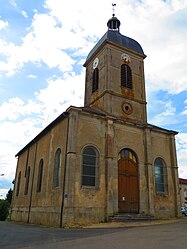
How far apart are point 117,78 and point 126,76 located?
4.04ft

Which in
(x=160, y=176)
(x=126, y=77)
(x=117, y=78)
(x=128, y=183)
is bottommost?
(x=128, y=183)

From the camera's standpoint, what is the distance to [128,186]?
18109 millimetres

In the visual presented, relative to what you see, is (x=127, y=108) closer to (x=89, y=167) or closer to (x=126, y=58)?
(x=126, y=58)

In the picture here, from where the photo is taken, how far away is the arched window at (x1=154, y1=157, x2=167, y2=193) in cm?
1978

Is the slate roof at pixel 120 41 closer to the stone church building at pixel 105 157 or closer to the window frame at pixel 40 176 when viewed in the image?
the stone church building at pixel 105 157

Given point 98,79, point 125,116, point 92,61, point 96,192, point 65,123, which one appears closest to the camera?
point 96,192

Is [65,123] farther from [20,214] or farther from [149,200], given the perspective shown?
[20,214]

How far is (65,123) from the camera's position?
1764 centimetres

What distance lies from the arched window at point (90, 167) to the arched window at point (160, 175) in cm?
578

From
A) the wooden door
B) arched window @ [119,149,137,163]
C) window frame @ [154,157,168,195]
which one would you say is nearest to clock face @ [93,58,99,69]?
arched window @ [119,149,137,163]

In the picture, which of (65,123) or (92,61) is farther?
(92,61)

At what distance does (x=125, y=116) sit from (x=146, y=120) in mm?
2425

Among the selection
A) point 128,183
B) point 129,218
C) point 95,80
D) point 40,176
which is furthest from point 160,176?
point 95,80

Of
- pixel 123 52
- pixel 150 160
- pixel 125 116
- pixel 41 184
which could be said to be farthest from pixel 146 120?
pixel 41 184
